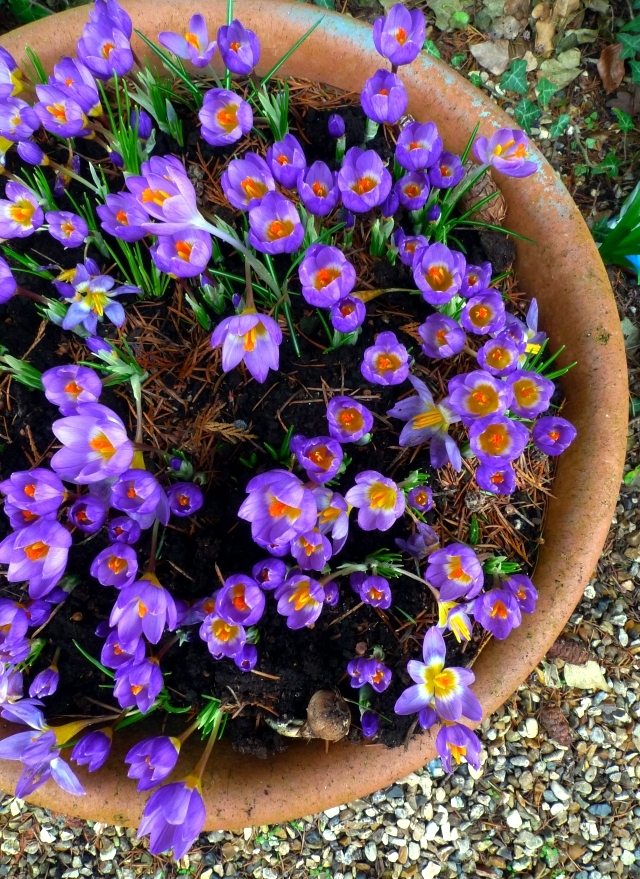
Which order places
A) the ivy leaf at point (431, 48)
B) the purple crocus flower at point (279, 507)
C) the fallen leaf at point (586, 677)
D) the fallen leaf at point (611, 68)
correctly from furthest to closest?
the fallen leaf at point (611, 68) → the ivy leaf at point (431, 48) → the fallen leaf at point (586, 677) → the purple crocus flower at point (279, 507)

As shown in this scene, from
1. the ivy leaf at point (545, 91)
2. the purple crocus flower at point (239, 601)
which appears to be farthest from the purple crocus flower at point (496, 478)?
the ivy leaf at point (545, 91)

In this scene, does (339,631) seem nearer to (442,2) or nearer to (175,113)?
(175,113)

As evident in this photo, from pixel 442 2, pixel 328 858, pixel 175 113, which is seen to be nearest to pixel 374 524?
pixel 175 113

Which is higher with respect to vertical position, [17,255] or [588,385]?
[588,385]

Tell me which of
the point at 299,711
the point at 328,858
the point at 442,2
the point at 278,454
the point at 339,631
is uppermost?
the point at 442,2

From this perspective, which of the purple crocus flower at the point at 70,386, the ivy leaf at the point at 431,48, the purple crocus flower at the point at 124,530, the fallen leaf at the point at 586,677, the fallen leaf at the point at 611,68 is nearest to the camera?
the purple crocus flower at the point at 70,386

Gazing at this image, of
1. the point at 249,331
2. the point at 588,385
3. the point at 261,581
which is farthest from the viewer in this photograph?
the point at 588,385

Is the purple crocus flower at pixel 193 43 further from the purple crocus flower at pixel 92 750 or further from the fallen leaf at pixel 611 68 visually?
the fallen leaf at pixel 611 68

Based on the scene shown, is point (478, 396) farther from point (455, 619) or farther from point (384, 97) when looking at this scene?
point (384, 97)
